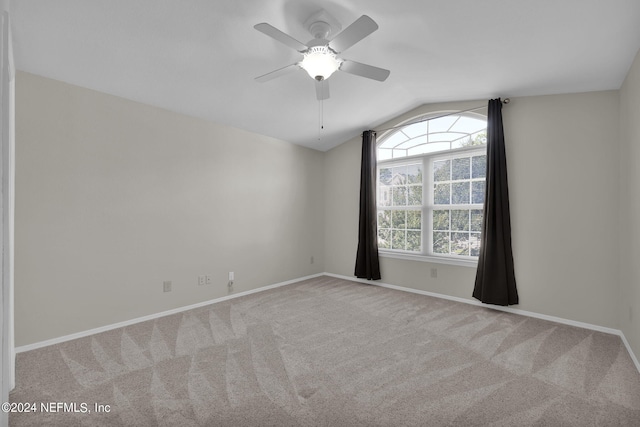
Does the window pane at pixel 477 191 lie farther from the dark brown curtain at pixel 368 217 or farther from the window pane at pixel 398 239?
the dark brown curtain at pixel 368 217

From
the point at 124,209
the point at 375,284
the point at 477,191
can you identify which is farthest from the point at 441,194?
the point at 124,209

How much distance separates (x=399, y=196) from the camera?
15.3 feet

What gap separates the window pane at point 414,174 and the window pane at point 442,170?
0.74ft

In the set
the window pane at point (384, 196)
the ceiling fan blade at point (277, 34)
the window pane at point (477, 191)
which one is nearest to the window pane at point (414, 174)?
the window pane at point (384, 196)

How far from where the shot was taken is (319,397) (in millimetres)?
1876

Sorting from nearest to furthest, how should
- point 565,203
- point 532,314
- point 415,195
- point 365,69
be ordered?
1. point 365,69
2. point 565,203
3. point 532,314
4. point 415,195

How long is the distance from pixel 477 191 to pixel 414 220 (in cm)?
98

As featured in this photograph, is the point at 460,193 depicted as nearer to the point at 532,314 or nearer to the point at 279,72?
the point at 532,314

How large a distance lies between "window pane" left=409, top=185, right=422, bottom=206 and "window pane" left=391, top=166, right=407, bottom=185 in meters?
0.18

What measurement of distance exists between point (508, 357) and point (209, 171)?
371cm

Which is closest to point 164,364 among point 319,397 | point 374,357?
point 319,397

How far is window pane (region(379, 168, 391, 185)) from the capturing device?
478 cm

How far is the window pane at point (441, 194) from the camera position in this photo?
4.14 m

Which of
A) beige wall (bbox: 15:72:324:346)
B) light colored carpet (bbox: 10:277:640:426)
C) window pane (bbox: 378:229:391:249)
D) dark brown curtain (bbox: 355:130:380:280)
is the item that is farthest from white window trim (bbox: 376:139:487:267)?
beige wall (bbox: 15:72:324:346)
